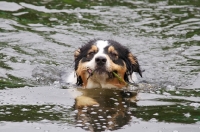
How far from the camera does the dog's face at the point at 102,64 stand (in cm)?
737

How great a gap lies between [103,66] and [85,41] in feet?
10.6

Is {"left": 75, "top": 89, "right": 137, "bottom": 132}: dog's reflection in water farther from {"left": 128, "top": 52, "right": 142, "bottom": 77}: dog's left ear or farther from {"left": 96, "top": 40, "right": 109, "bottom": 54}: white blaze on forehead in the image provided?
{"left": 128, "top": 52, "right": 142, "bottom": 77}: dog's left ear

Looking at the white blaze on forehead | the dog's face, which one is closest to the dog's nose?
the dog's face

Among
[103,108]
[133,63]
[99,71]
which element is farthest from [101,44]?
[103,108]

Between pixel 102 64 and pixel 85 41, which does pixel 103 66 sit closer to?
pixel 102 64

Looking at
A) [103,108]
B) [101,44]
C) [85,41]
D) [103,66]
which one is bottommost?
[103,108]

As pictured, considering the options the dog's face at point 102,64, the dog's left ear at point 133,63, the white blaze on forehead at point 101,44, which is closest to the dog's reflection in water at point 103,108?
the dog's face at point 102,64

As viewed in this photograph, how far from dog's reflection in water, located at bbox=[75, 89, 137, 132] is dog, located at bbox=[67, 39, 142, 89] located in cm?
21

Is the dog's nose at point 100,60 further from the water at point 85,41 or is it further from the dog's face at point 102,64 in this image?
the water at point 85,41

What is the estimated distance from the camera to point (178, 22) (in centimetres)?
1166

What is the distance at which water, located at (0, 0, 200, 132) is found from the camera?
18.6 feet

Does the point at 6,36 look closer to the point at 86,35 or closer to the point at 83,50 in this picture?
the point at 86,35

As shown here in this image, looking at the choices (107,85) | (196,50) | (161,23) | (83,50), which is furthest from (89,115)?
(161,23)

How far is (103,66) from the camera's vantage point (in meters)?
7.31
